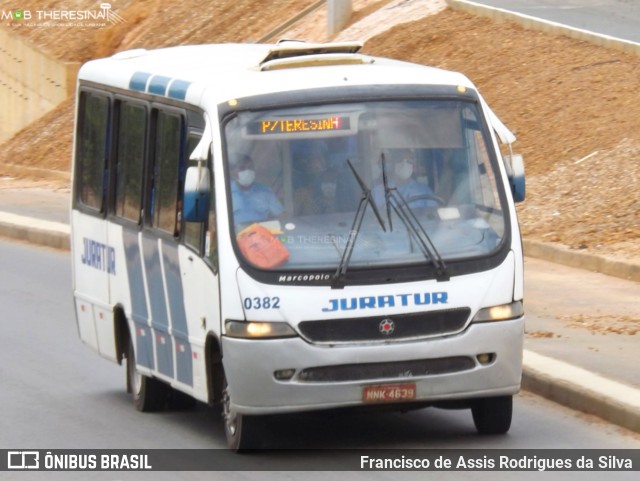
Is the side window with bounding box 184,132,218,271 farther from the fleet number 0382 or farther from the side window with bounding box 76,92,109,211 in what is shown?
the side window with bounding box 76,92,109,211

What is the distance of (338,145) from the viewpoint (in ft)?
31.3

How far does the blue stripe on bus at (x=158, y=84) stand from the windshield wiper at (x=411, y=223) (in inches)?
65.7

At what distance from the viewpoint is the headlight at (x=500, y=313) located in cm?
926

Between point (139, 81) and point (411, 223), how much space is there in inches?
98.9

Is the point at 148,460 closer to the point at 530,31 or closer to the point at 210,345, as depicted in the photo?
the point at 210,345

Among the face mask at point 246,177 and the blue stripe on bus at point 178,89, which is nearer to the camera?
the face mask at point 246,177

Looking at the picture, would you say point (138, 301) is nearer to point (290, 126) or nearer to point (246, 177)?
point (246, 177)

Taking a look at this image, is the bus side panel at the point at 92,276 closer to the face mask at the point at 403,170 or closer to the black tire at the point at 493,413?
the face mask at the point at 403,170

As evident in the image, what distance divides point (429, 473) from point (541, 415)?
2.03 meters

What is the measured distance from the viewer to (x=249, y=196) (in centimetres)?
944

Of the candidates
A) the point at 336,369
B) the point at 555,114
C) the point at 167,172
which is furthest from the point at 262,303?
the point at 555,114

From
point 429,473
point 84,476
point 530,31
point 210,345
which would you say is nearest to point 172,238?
point 210,345

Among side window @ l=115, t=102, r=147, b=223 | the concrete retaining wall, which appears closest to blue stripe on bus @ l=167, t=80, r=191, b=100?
Answer: side window @ l=115, t=102, r=147, b=223

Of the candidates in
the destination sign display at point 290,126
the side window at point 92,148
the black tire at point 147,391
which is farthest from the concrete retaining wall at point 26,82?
the destination sign display at point 290,126
